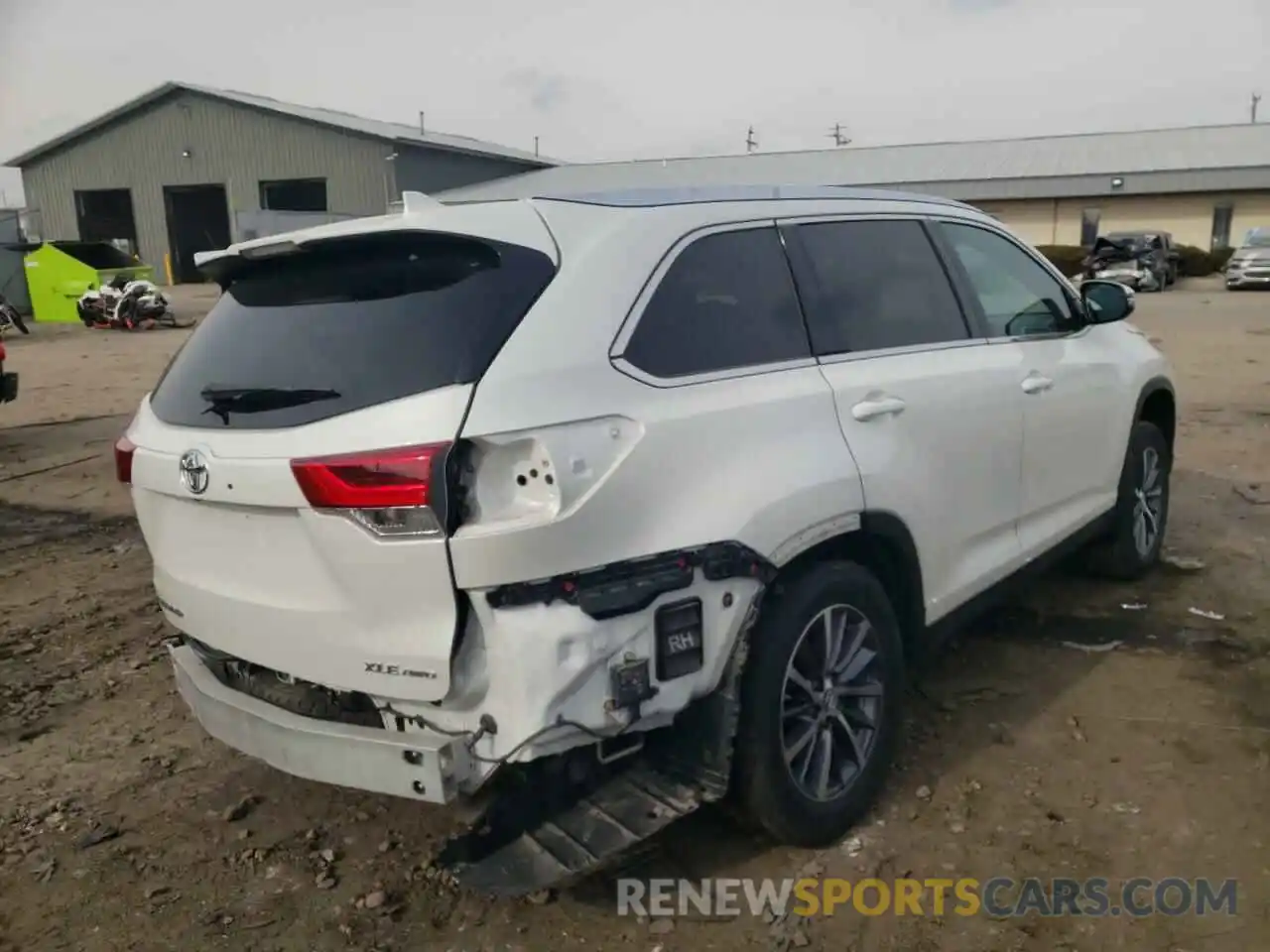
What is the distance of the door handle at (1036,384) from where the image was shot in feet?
13.5

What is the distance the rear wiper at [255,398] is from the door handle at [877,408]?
1.52 metres

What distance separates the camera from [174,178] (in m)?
41.3

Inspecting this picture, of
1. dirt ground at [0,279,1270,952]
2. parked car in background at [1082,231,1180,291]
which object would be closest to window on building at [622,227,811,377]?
dirt ground at [0,279,1270,952]

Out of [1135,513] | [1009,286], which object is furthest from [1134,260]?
[1009,286]

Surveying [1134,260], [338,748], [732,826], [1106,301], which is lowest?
[732,826]

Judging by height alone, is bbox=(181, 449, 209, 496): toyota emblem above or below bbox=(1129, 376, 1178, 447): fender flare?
above

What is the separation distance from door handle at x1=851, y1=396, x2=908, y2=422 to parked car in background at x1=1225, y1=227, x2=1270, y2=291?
1158 inches

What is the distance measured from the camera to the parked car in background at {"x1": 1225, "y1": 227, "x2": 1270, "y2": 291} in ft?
92.2

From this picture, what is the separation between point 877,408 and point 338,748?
1818mm

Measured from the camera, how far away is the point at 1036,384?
4.18 metres

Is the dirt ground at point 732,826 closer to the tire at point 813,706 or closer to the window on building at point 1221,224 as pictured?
the tire at point 813,706

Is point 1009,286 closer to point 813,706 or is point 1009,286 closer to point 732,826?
point 813,706

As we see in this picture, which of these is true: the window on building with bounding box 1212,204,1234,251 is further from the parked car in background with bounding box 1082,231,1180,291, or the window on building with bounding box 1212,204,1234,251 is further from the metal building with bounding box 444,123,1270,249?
the parked car in background with bounding box 1082,231,1180,291

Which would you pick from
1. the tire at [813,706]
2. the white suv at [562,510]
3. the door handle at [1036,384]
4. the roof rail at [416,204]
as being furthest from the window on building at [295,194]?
the tire at [813,706]
